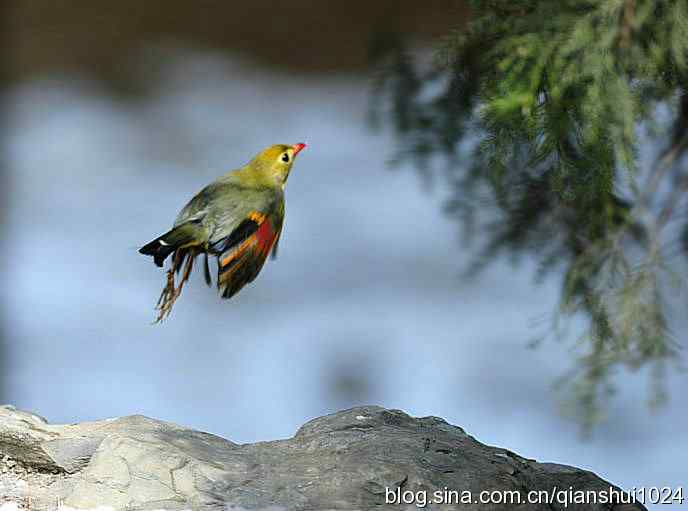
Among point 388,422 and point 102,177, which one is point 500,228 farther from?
point 102,177

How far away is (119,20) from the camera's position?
3.31 feet

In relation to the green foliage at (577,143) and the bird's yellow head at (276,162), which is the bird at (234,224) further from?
the green foliage at (577,143)

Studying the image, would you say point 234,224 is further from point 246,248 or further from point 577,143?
point 577,143

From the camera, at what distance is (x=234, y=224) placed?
0.75 metres

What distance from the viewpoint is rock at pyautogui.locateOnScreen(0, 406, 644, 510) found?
623mm

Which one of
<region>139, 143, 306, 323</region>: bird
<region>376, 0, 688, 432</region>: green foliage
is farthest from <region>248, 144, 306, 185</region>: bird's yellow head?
<region>376, 0, 688, 432</region>: green foliage

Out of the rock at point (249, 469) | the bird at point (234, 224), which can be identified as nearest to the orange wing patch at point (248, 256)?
the bird at point (234, 224)

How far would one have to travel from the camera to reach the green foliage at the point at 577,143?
79 cm

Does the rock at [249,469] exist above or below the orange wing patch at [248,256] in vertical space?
below

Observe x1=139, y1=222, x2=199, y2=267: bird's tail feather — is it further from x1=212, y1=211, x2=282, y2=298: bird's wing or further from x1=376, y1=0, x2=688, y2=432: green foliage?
x1=376, y1=0, x2=688, y2=432: green foliage

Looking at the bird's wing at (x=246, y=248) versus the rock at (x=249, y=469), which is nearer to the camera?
the rock at (x=249, y=469)

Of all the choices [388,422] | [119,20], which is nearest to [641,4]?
[388,422]

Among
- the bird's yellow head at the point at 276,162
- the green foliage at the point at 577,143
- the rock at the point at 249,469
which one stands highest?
the green foliage at the point at 577,143

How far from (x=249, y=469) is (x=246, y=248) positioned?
0.19 meters
